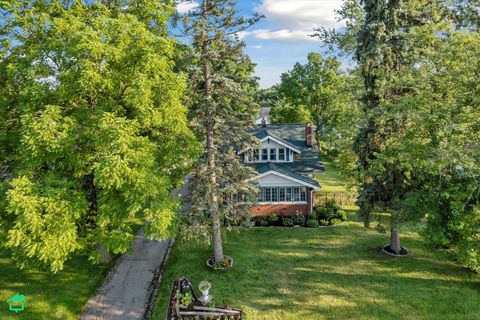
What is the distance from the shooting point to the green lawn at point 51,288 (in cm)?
1403

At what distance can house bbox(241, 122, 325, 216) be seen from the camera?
2527cm

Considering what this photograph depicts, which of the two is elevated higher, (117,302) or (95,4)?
(95,4)

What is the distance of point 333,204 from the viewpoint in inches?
1047

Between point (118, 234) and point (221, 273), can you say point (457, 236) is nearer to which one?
point (221, 273)

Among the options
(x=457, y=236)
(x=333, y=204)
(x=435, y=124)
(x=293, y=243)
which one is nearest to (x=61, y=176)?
(x=293, y=243)

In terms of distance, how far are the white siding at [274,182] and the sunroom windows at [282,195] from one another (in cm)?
35

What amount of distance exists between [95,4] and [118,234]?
35.0 ft

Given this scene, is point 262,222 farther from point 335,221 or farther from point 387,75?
point 387,75

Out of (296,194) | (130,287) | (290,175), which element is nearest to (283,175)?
(290,175)

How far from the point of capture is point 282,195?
84.5 feet

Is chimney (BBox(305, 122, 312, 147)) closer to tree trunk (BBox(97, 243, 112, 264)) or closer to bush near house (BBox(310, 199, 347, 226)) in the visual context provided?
bush near house (BBox(310, 199, 347, 226))

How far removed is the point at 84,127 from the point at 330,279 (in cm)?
1380

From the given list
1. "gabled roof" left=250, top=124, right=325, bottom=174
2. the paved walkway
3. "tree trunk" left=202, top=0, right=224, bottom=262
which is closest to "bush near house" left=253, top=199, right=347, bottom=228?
"gabled roof" left=250, top=124, right=325, bottom=174

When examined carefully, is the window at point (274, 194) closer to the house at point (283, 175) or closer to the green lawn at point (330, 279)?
the house at point (283, 175)
